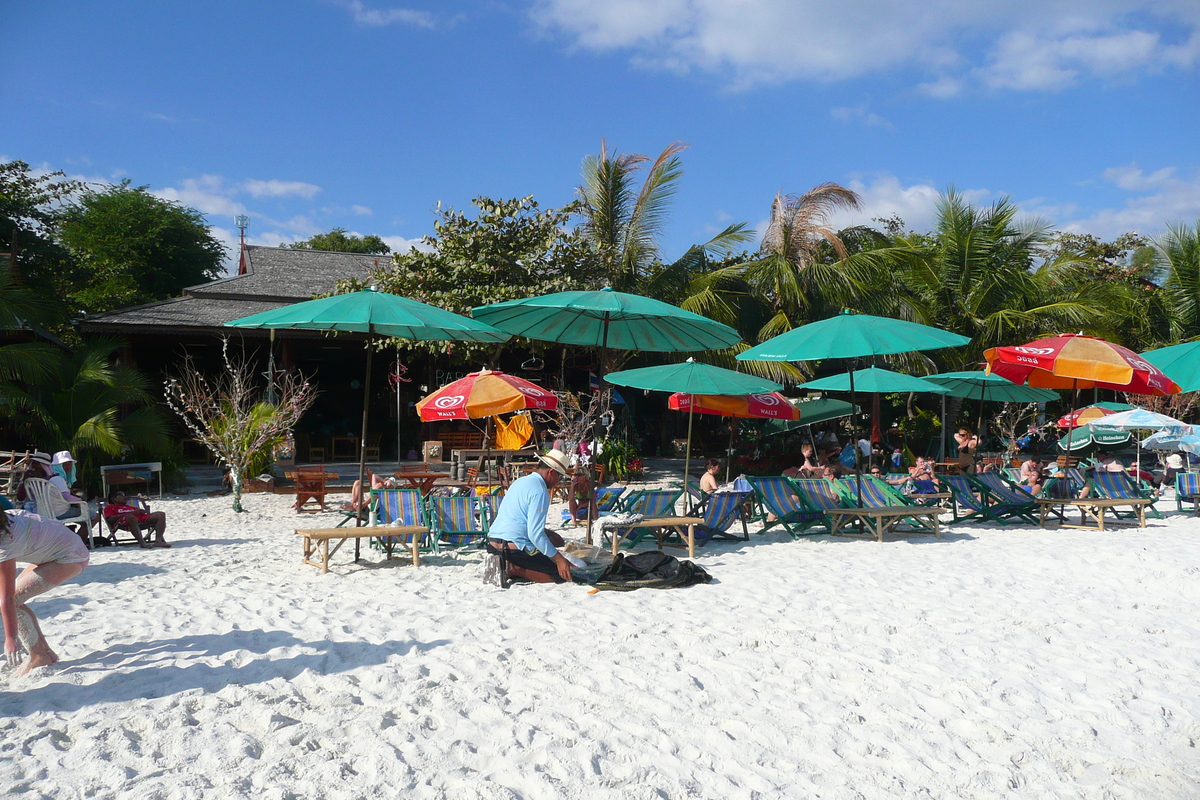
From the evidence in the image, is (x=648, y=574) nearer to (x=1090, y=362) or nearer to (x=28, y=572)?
(x=28, y=572)

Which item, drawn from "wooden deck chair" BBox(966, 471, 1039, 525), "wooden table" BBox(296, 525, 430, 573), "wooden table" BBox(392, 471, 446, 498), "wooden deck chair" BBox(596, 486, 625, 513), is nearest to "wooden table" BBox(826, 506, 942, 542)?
"wooden deck chair" BBox(966, 471, 1039, 525)

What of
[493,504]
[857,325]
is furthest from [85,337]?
[857,325]

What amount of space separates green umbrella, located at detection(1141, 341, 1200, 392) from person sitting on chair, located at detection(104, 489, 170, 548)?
10.7 m

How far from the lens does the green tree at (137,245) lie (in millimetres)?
26828

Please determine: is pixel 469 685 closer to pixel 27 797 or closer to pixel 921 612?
pixel 27 797

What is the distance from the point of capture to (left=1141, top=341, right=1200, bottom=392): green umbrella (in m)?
9.11

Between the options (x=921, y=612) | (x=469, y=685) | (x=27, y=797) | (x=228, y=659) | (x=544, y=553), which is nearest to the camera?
(x=27, y=797)

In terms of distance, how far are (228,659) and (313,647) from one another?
43 centimetres

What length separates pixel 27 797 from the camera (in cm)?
276

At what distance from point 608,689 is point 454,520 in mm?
3711

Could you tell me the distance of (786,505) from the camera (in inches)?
338

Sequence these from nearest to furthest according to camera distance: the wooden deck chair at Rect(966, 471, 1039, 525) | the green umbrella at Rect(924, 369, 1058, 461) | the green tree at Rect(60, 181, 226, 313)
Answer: the wooden deck chair at Rect(966, 471, 1039, 525) → the green umbrella at Rect(924, 369, 1058, 461) → the green tree at Rect(60, 181, 226, 313)

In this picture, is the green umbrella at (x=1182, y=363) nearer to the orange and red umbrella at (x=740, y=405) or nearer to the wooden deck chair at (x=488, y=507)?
the orange and red umbrella at (x=740, y=405)

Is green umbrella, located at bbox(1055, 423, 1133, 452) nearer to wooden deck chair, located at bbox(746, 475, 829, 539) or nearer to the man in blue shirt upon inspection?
wooden deck chair, located at bbox(746, 475, 829, 539)
